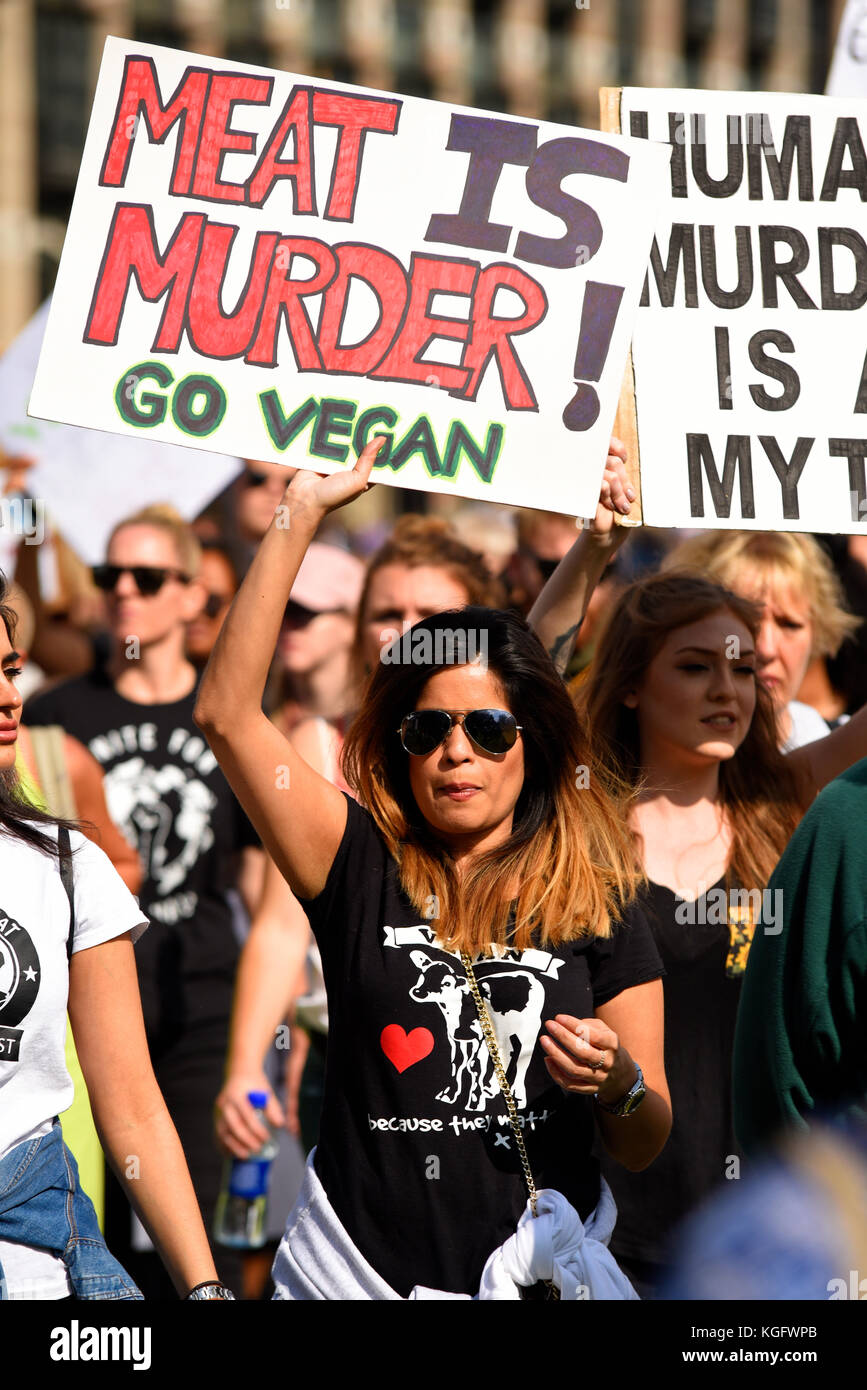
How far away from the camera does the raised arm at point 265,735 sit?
278cm

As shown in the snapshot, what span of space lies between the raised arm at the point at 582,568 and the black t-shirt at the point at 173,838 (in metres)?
1.93

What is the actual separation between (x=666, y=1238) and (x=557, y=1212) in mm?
797

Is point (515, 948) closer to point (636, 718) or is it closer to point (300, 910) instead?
point (636, 718)

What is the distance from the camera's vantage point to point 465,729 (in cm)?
288

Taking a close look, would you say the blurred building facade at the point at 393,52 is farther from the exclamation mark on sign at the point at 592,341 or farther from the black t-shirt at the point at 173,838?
the exclamation mark on sign at the point at 592,341

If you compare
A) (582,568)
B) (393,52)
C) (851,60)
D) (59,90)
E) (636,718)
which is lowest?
(636,718)

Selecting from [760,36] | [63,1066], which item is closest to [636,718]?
[63,1066]

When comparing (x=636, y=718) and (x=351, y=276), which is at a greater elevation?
(x=351, y=276)

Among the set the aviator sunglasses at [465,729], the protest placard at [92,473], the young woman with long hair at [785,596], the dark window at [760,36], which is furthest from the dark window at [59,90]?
the aviator sunglasses at [465,729]

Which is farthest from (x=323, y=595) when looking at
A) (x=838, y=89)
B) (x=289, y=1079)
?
(x=838, y=89)

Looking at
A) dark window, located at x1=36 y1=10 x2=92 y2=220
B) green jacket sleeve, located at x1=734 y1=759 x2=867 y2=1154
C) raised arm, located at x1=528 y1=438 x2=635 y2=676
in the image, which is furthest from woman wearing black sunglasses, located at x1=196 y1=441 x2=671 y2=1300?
dark window, located at x1=36 y1=10 x2=92 y2=220

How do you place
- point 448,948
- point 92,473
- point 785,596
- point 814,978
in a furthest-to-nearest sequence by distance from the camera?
point 92,473, point 785,596, point 448,948, point 814,978

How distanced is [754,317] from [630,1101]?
160cm

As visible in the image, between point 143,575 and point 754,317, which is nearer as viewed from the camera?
point 754,317
